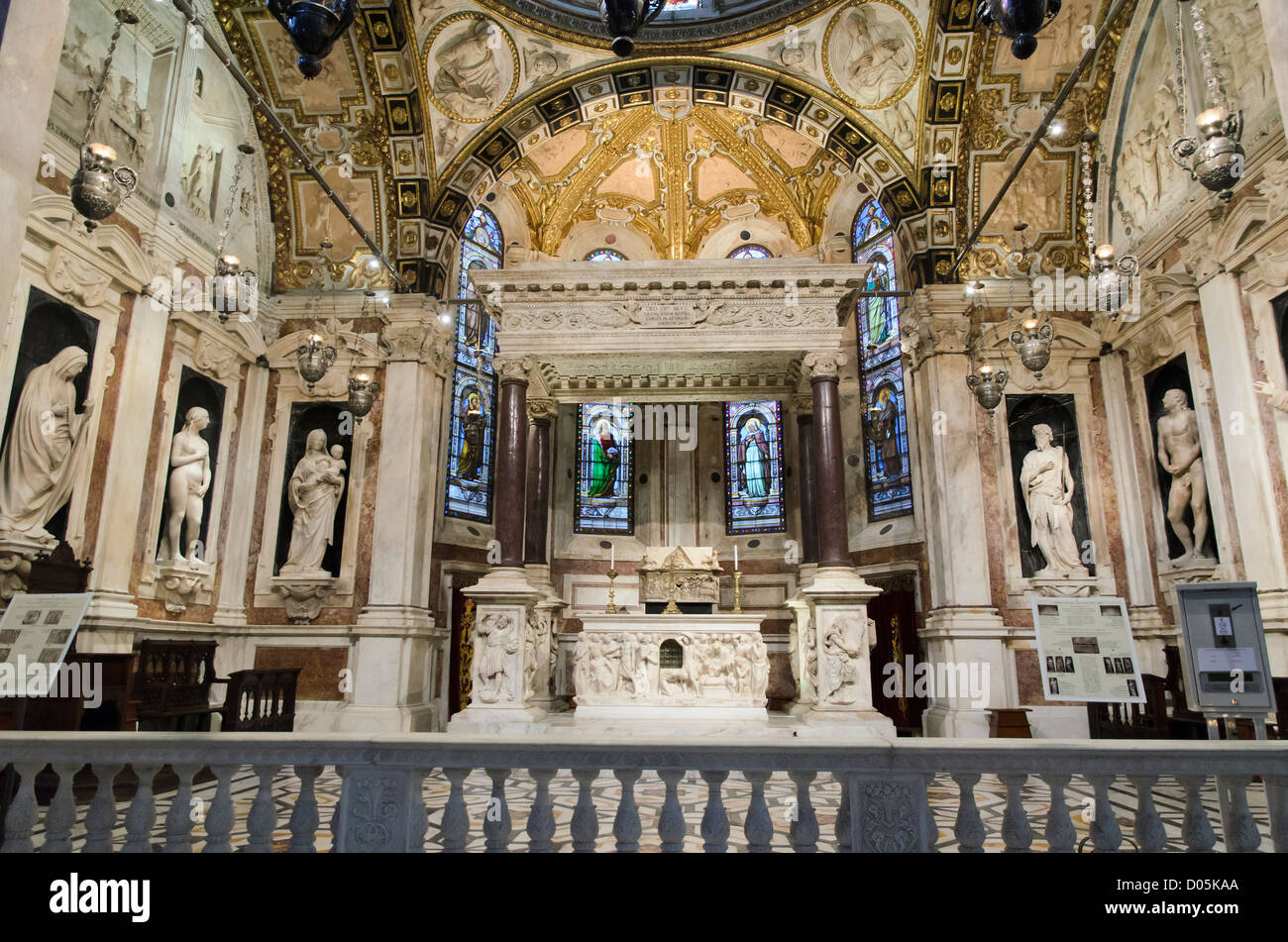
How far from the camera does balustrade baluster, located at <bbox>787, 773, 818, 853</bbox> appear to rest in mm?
2746

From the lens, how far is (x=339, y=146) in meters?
10.8

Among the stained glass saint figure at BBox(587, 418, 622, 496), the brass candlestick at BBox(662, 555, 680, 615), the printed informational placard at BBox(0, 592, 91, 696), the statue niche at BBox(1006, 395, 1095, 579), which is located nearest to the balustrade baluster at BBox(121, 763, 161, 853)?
the printed informational placard at BBox(0, 592, 91, 696)

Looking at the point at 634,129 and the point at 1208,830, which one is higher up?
the point at 634,129

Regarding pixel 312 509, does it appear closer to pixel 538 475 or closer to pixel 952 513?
pixel 538 475

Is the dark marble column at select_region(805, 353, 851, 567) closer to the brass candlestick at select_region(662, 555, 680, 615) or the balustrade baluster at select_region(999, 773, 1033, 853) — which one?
the brass candlestick at select_region(662, 555, 680, 615)

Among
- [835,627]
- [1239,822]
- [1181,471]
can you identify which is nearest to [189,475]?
[835,627]

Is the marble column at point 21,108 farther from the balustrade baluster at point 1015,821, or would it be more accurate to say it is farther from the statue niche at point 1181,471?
the statue niche at point 1181,471

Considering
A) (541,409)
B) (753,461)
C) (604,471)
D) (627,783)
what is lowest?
(627,783)

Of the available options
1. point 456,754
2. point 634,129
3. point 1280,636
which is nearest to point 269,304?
point 634,129

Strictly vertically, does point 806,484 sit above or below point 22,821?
above

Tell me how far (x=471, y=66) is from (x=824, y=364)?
255 inches

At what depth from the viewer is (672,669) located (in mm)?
9102

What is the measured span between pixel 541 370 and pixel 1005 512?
6.43 meters

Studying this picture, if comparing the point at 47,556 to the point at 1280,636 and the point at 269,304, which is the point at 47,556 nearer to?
the point at 269,304
